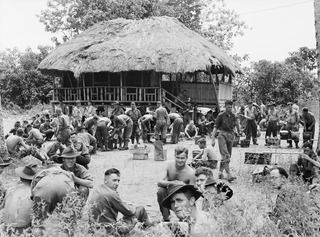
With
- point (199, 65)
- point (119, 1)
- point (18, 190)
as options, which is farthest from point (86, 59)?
point (18, 190)

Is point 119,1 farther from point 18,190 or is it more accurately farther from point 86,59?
point 18,190

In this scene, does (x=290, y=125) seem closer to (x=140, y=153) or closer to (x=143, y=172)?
(x=140, y=153)

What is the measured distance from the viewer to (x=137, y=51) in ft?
72.5

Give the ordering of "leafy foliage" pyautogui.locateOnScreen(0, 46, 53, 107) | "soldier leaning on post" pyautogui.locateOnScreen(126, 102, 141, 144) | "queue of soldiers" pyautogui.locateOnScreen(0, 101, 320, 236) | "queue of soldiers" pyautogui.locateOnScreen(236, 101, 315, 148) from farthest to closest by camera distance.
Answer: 1. "leafy foliage" pyautogui.locateOnScreen(0, 46, 53, 107)
2. "soldier leaning on post" pyautogui.locateOnScreen(126, 102, 141, 144)
3. "queue of soldiers" pyautogui.locateOnScreen(236, 101, 315, 148)
4. "queue of soldiers" pyautogui.locateOnScreen(0, 101, 320, 236)

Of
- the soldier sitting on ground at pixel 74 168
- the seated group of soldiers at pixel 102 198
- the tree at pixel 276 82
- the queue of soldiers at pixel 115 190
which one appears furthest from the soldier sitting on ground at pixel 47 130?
the tree at pixel 276 82

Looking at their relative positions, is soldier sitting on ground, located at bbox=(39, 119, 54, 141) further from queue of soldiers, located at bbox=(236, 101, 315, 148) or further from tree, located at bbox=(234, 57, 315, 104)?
tree, located at bbox=(234, 57, 315, 104)

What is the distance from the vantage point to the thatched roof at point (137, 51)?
21438 millimetres

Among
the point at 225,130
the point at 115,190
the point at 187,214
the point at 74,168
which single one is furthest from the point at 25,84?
the point at 187,214

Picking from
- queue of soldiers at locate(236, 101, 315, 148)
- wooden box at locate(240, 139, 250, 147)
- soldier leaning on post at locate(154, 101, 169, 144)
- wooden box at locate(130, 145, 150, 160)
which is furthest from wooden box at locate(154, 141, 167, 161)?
queue of soldiers at locate(236, 101, 315, 148)

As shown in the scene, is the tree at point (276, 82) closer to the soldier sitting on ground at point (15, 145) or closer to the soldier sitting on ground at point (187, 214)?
the soldier sitting on ground at point (15, 145)

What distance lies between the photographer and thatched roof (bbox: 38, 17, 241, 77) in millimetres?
21438

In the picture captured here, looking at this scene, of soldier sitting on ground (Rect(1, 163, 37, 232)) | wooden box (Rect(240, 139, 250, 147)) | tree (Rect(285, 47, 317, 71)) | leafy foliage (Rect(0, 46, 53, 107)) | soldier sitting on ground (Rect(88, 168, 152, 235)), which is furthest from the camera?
leafy foliage (Rect(0, 46, 53, 107))

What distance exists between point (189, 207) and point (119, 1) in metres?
26.1

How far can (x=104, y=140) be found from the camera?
1452 centimetres
